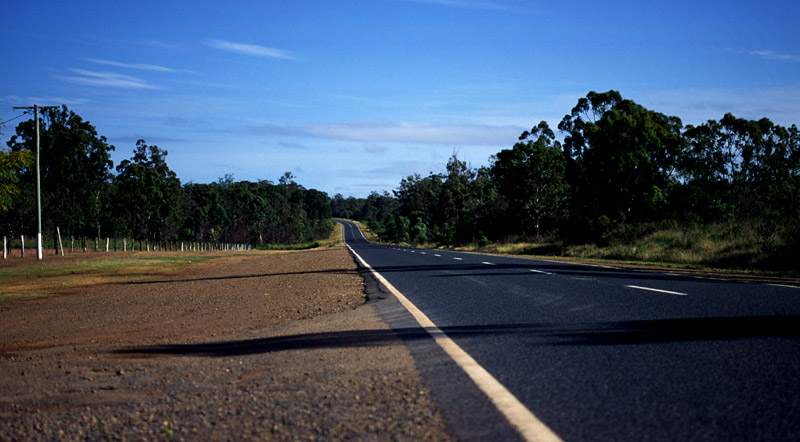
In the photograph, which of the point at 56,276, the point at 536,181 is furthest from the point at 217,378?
the point at 536,181

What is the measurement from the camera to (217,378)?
5496 mm

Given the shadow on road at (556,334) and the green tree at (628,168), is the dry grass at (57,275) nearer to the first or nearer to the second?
the shadow on road at (556,334)

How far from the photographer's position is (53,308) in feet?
47.0

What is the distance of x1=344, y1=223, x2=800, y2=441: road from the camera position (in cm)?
380

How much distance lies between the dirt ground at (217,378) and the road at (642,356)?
0.75 metres

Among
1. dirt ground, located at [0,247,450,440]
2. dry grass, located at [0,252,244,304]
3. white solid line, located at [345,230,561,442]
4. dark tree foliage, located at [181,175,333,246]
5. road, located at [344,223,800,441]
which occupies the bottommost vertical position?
dry grass, located at [0,252,244,304]

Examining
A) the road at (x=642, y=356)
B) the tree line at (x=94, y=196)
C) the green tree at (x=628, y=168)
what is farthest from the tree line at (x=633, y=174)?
the tree line at (x=94, y=196)

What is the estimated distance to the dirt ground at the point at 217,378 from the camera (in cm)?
399

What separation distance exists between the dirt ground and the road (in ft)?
2.46

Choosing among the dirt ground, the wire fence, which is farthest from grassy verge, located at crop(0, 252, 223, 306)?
the wire fence

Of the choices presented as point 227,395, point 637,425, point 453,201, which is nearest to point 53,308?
point 227,395

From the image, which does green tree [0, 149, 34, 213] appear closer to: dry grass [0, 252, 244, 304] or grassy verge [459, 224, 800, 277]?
dry grass [0, 252, 244, 304]

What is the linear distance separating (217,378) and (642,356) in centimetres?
369

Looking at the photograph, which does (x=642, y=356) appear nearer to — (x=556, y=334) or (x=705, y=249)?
(x=556, y=334)
